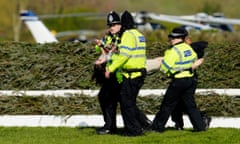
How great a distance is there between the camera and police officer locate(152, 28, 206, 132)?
10.7 meters

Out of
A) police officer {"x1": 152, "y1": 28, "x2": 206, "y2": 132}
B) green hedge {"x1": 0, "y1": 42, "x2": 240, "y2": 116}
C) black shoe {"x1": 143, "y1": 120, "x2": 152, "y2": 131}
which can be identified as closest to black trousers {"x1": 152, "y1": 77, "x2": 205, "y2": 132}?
police officer {"x1": 152, "y1": 28, "x2": 206, "y2": 132}

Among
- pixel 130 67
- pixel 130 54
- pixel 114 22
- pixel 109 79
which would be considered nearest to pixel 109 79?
pixel 109 79

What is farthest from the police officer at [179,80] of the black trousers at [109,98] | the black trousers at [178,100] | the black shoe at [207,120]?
the black trousers at [109,98]

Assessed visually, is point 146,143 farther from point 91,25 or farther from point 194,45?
point 91,25

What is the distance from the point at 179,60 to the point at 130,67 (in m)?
0.77

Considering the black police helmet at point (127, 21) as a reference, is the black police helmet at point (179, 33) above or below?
below

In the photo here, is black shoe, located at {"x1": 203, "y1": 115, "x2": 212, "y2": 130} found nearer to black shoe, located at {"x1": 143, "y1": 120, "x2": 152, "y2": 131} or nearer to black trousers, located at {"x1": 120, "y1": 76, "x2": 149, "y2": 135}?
black shoe, located at {"x1": 143, "y1": 120, "x2": 152, "y2": 131}

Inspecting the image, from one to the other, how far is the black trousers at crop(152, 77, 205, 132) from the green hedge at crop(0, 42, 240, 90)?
3443mm

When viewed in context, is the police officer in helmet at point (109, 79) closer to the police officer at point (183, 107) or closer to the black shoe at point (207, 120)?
the police officer at point (183, 107)

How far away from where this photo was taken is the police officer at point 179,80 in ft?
35.1

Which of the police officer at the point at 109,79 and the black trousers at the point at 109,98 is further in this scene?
the black trousers at the point at 109,98

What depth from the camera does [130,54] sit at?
10.5 meters

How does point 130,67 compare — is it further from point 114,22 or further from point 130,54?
point 114,22

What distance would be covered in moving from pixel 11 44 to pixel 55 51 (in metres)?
1.13
